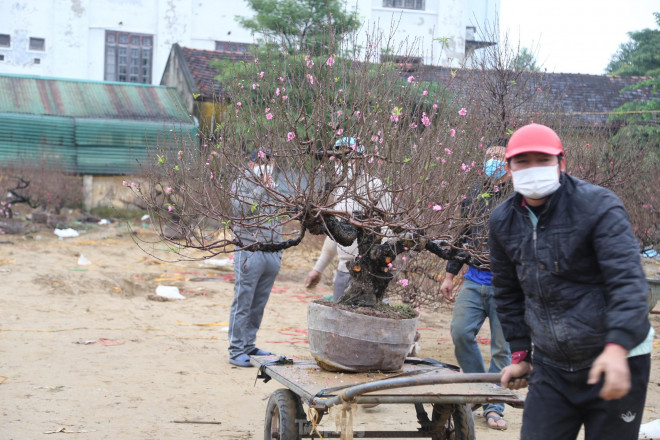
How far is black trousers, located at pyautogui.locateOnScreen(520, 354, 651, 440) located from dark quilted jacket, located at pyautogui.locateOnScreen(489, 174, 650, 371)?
77 mm

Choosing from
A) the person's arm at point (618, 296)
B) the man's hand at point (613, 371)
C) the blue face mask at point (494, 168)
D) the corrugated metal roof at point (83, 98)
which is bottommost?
the man's hand at point (613, 371)

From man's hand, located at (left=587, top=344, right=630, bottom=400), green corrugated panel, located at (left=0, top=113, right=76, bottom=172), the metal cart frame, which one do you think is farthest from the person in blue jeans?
green corrugated panel, located at (left=0, top=113, right=76, bottom=172)

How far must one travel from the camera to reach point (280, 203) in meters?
4.70

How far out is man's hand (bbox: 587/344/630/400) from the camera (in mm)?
2584

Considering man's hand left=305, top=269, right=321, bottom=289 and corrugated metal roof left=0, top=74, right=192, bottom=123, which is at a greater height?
corrugated metal roof left=0, top=74, right=192, bottom=123

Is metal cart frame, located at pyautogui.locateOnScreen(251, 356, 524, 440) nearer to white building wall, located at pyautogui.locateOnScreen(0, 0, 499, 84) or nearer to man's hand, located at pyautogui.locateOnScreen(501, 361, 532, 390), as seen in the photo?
man's hand, located at pyautogui.locateOnScreen(501, 361, 532, 390)

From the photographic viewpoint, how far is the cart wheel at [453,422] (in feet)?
14.6

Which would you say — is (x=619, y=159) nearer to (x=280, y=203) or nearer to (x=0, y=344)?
(x=280, y=203)

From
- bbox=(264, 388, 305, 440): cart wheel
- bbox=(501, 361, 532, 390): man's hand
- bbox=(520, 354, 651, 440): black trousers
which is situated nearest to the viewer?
bbox=(520, 354, 651, 440): black trousers

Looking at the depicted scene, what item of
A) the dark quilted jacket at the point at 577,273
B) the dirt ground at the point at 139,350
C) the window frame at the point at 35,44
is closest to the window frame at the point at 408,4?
the window frame at the point at 35,44

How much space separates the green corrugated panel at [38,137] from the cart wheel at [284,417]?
60.6 feet

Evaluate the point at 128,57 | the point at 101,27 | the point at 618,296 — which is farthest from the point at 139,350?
the point at 101,27

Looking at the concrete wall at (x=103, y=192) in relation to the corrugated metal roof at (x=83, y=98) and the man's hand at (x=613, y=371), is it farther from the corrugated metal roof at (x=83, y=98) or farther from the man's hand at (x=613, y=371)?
the man's hand at (x=613, y=371)

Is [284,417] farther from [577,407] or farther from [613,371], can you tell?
[613,371]
